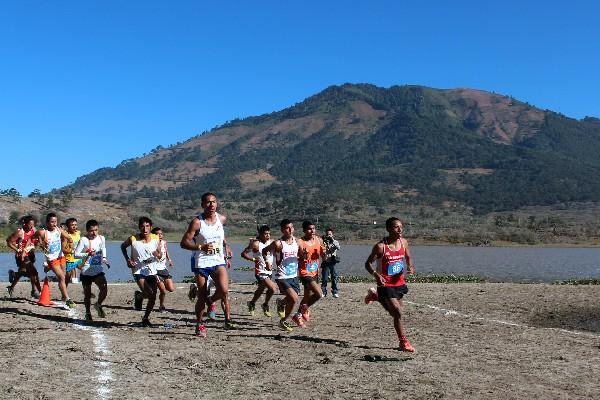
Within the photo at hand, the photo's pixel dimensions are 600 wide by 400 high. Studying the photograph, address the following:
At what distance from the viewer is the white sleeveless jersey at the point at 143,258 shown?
38.7 feet

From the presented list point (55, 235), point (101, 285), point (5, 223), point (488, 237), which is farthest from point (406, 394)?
point (488, 237)

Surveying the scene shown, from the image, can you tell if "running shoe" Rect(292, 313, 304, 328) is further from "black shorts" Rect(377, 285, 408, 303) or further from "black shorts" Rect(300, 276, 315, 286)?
"black shorts" Rect(377, 285, 408, 303)

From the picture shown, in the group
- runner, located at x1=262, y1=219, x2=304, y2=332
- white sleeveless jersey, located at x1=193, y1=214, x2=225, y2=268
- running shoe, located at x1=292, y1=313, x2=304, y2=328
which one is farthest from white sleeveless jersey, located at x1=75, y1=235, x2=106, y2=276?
running shoe, located at x1=292, y1=313, x2=304, y2=328

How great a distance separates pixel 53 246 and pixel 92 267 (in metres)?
2.86

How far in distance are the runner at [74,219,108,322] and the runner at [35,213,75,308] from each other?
218cm

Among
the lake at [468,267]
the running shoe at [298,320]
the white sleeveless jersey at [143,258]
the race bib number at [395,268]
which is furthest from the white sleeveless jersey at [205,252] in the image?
the lake at [468,267]

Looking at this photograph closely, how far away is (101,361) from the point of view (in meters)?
8.49

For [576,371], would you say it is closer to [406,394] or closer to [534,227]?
[406,394]

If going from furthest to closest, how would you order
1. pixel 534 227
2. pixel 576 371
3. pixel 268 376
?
pixel 534 227, pixel 576 371, pixel 268 376

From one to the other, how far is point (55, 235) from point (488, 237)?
11521cm

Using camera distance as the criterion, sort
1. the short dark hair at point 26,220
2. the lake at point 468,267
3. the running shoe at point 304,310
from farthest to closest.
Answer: the lake at point 468,267 < the short dark hair at point 26,220 < the running shoe at point 304,310

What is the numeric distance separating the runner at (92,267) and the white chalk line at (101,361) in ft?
1.43

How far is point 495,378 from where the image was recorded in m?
7.91

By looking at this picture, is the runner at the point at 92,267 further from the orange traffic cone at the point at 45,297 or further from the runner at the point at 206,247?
the orange traffic cone at the point at 45,297
